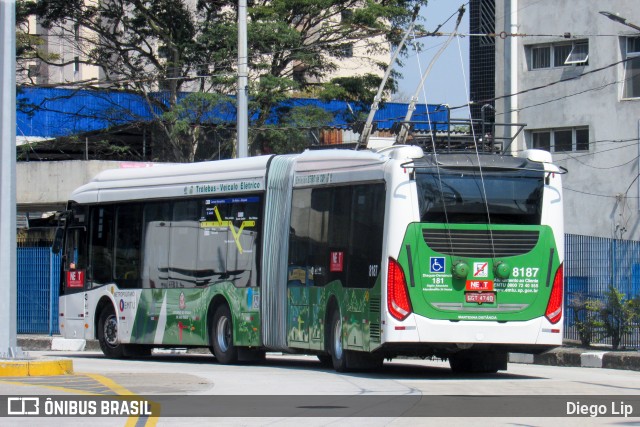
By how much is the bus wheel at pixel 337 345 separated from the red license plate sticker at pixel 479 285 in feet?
7.07

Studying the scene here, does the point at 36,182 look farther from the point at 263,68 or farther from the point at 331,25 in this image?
the point at 331,25

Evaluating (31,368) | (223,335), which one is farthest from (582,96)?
(31,368)

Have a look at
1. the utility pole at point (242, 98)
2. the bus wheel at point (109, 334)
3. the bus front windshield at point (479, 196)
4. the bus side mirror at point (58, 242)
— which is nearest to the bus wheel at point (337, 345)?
the bus front windshield at point (479, 196)

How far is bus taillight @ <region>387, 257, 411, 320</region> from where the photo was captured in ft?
50.2

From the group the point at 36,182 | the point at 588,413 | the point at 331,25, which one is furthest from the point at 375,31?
the point at 588,413

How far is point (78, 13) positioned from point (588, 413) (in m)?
29.5

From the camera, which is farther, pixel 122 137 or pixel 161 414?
pixel 122 137

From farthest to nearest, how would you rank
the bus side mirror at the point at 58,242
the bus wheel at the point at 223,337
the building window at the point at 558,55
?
1. the building window at the point at 558,55
2. the bus side mirror at the point at 58,242
3. the bus wheel at the point at 223,337

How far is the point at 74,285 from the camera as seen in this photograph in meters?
22.4

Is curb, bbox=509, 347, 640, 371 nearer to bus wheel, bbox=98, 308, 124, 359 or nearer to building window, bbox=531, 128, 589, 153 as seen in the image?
bus wheel, bbox=98, 308, 124, 359

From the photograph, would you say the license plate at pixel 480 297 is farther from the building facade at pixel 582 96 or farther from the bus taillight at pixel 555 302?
the building facade at pixel 582 96

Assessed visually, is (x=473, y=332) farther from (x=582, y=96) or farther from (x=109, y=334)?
(x=582, y=96)

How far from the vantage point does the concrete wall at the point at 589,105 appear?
34844 millimetres

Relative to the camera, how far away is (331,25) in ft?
124
